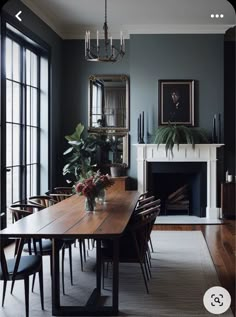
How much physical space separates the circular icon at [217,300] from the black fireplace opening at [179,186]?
372 cm

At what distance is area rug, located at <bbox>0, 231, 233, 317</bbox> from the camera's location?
340cm

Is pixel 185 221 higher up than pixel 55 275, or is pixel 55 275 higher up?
pixel 55 275

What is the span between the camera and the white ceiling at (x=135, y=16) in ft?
20.8

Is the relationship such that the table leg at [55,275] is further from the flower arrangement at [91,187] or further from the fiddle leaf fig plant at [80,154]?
the fiddle leaf fig plant at [80,154]

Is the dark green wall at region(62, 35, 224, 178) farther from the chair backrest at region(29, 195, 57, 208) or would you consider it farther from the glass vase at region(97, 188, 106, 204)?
the glass vase at region(97, 188, 106, 204)

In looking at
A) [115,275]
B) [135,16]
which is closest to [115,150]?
[135,16]

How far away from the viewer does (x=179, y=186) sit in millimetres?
7977

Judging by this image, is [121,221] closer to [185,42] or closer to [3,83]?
[3,83]

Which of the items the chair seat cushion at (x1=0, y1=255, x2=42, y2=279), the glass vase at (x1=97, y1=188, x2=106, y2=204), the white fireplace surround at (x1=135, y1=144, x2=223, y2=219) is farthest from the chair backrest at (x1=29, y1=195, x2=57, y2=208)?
the white fireplace surround at (x1=135, y1=144, x2=223, y2=219)

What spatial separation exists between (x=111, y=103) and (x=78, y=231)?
16.0ft

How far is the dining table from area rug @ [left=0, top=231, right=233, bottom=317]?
13 cm

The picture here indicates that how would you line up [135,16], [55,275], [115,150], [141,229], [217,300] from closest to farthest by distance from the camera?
[55,275] → [141,229] → [217,300] → [135,16] → [115,150]

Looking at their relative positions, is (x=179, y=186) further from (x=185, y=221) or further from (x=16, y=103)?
(x=16, y=103)

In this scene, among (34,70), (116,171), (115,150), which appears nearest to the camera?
(34,70)
